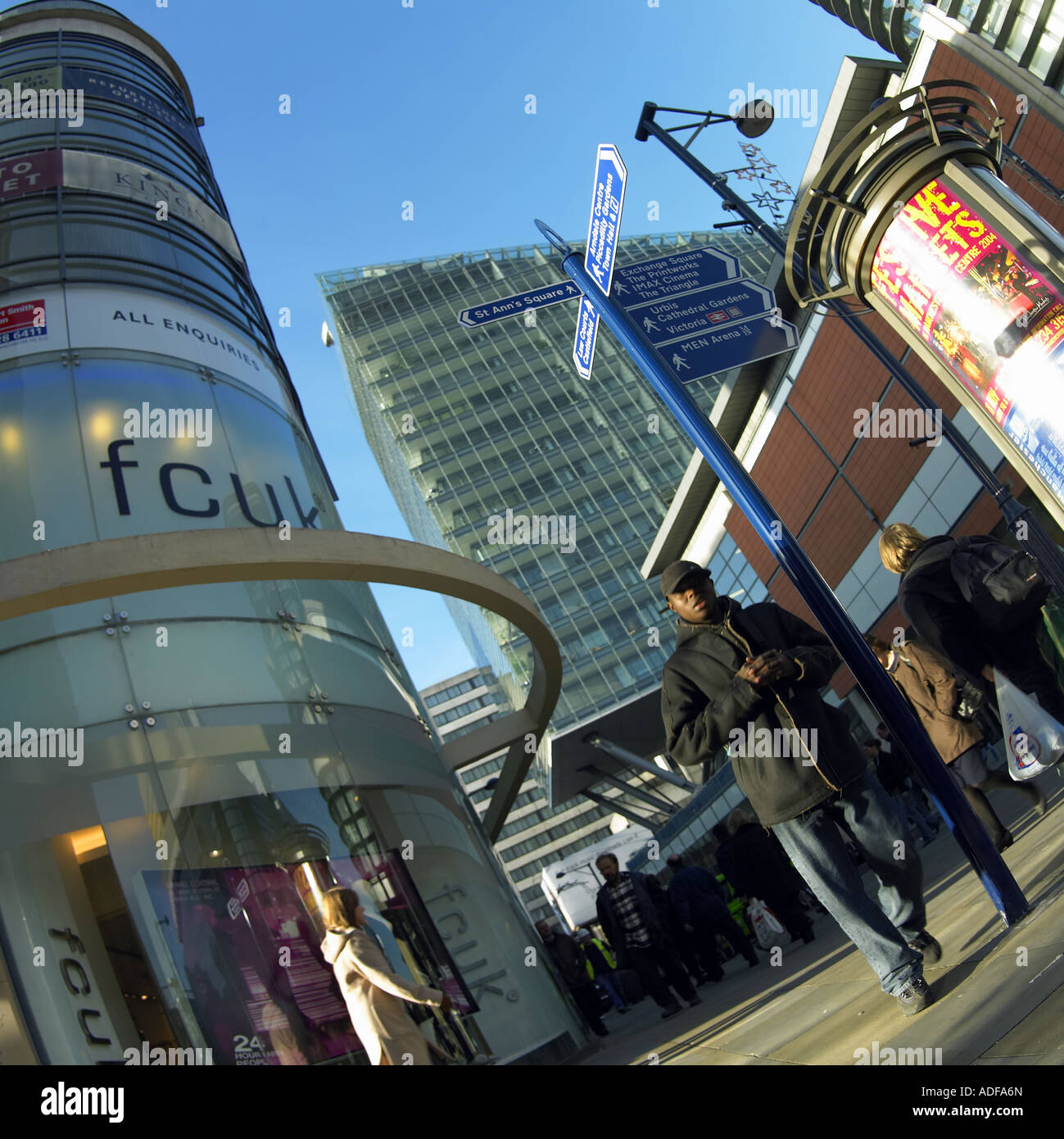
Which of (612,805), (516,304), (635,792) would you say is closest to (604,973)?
(516,304)

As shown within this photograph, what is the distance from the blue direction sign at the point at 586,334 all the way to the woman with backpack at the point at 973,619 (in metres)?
Answer: 2.42

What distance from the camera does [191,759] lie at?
505 cm

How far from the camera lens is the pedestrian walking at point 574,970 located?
8531mm

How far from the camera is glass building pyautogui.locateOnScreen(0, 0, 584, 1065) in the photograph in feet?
14.0

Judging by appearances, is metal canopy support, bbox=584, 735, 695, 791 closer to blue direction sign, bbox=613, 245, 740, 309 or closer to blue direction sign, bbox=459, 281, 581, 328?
blue direction sign, bbox=459, 281, 581, 328

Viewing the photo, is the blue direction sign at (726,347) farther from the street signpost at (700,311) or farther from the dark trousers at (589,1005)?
the dark trousers at (589,1005)

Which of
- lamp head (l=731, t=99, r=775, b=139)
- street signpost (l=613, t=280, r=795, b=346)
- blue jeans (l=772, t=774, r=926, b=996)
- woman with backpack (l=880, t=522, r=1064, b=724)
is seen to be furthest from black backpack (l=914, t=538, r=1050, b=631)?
lamp head (l=731, t=99, r=775, b=139)

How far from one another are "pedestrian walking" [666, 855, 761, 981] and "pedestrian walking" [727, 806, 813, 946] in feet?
0.91

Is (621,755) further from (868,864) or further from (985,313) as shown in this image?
(985,313)

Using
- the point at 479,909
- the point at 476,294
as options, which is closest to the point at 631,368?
the point at 476,294

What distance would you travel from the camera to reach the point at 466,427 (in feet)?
163

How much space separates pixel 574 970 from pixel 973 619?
20.8ft
